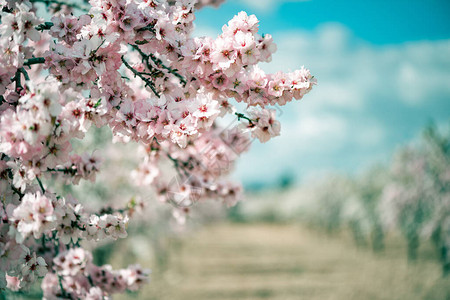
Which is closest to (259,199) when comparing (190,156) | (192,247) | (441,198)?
(192,247)

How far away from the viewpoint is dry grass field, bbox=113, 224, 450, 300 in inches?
478

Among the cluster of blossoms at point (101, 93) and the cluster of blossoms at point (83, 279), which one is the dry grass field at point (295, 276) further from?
the cluster of blossoms at point (101, 93)

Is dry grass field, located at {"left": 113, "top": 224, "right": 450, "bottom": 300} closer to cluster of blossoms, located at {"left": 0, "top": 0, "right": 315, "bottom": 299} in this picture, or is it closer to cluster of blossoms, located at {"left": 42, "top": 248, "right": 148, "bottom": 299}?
cluster of blossoms, located at {"left": 42, "top": 248, "right": 148, "bottom": 299}

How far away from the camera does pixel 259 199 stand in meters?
73.1

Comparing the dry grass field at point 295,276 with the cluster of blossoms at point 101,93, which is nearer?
the cluster of blossoms at point 101,93

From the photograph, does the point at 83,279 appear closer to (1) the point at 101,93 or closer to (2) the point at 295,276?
(1) the point at 101,93

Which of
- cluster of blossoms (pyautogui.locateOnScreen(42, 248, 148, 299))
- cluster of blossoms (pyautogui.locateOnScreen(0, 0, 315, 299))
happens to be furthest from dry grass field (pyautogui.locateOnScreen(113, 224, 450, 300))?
cluster of blossoms (pyautogui.locateOnScreen(0, 0, 315, 299))

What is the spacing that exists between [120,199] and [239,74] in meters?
9.78

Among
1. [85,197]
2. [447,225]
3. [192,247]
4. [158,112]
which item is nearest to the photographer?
[158,112]

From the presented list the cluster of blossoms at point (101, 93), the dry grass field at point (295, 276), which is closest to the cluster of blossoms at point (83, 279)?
the cluster of blossoms at point (101, 93)

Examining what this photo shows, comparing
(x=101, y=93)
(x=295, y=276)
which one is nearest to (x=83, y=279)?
(x=101, y=93)

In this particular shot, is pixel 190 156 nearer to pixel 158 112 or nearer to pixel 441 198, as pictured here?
pixel 158 112

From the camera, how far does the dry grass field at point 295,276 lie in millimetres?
12141

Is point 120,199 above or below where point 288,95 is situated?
above
